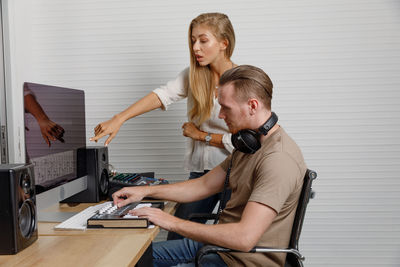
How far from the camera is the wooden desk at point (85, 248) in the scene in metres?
1.21

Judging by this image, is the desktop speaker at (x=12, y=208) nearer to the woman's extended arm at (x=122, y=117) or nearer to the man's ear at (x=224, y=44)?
the woman's extended arm at (x=122, y=117)

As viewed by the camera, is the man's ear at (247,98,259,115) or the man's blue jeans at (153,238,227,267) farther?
the man's blue jeans at (153,238,227,267)

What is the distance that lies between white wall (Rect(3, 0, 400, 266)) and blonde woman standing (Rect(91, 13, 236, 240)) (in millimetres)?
708

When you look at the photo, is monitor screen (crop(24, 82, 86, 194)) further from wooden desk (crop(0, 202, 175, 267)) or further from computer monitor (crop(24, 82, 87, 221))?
wooden desk (crop(0, 202, 175, 267))

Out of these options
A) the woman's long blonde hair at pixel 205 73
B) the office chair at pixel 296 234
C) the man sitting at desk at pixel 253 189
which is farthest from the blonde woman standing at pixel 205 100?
the office chair at pixel 296 234

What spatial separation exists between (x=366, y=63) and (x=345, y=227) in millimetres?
1259

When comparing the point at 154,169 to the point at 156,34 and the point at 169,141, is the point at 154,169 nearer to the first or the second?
the point at 169,141

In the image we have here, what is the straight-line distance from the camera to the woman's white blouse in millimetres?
2305

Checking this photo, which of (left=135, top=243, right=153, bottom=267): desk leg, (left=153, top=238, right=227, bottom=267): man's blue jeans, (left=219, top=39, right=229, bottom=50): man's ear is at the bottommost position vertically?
(left=153, top=238, right=227, bottom=267): man's blue jeans

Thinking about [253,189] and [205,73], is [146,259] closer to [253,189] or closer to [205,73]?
[253,189]

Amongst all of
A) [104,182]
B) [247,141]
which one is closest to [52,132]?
[104,182]

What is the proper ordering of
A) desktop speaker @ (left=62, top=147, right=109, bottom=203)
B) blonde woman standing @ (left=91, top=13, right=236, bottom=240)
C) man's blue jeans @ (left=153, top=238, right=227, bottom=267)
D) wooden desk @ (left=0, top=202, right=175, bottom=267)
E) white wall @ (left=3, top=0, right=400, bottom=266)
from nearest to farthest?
wooden desk @ (left=0, top=202, right=175, bottom=267) → man's blue jeans @ (left=153, top=238, right=227, bottom=267) → desktop speaker @ (left=62, top=147, right=109, bottom=203) → blonde woman standing @ (left=91, top=13, right=236, bottom=240) → white wall @ (left=3, top=0, right=400, bottom=266)

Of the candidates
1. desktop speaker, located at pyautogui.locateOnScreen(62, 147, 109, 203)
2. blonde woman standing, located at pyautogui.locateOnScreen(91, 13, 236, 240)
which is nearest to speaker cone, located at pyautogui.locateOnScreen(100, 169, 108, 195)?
desktop speaker, located at pyautogui.locateOnScreen(62, 147, 109, 203)

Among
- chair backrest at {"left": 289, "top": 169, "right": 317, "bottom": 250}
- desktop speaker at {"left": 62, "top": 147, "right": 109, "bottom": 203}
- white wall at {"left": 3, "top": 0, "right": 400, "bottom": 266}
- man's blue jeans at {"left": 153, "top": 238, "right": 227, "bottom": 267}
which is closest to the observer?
chair backrest at {"left": 289, "top": 169, "right": 317, "bottom": 250}
